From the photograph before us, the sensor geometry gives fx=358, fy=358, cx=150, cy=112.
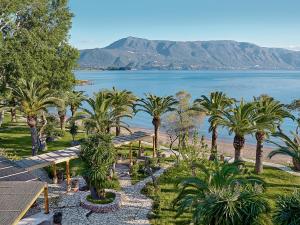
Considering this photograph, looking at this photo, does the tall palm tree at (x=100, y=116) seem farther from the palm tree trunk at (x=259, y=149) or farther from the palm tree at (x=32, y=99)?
the palm tree trunk at (x=259, y=149)

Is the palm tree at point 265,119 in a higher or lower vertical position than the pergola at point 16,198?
higher

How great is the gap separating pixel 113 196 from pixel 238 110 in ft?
37.6

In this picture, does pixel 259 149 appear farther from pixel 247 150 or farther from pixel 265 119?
pixel 247 150

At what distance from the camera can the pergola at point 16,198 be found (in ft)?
48.5

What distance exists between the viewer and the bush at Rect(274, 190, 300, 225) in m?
14.0

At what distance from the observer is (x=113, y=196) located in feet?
77.2

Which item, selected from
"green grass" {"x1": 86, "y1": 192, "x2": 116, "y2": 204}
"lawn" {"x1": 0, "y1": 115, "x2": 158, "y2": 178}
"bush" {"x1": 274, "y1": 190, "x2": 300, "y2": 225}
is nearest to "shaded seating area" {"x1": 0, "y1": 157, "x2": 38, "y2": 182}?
"green grass" {"x1": 86, "y1": 192, "x2": 116, "y2": 204}

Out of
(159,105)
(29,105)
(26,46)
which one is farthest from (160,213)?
(26,46)

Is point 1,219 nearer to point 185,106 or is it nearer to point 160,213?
point 160,213

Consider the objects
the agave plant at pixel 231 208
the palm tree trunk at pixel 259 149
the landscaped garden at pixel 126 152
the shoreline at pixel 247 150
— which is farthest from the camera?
the shoreline at pixel 247 150

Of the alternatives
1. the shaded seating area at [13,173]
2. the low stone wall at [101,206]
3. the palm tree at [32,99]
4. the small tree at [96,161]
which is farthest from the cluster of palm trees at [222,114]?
the low stone wall at [101,206]

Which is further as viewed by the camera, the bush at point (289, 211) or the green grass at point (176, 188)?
the green grass at point (176, 188)

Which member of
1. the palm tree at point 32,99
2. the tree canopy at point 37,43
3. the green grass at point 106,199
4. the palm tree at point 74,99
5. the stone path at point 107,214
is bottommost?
the stone path at point 107,214

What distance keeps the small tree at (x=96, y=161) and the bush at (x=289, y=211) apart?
1101cm
